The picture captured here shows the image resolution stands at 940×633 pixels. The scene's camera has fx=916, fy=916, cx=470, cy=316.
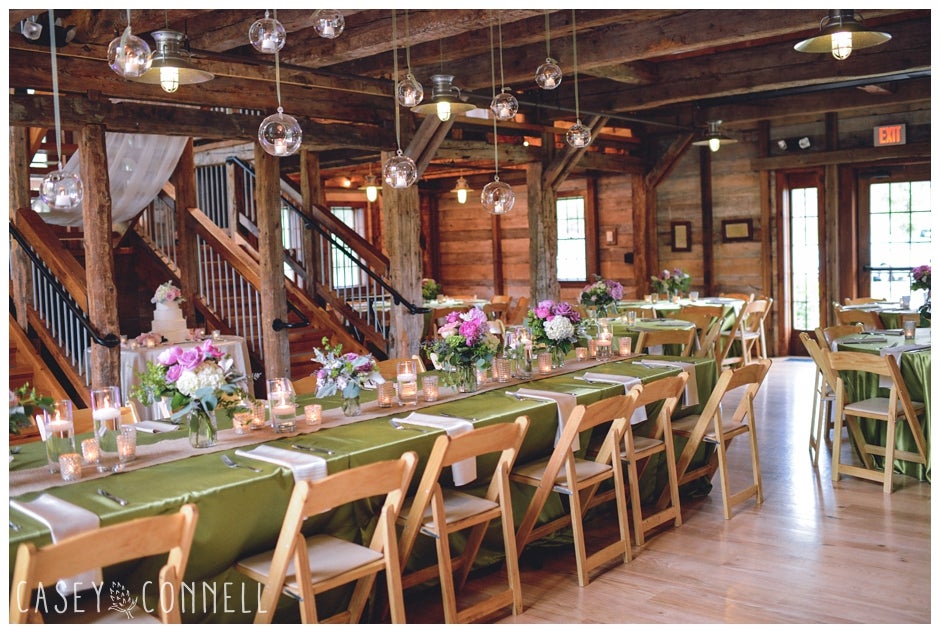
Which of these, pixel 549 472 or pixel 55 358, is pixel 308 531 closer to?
pixel 549 472

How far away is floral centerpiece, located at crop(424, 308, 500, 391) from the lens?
4605mm

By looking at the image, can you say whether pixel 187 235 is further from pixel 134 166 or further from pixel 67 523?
pixel 67 523

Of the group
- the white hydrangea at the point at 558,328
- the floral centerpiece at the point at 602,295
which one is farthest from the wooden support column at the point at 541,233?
the white hydrangea at the point at 558,328

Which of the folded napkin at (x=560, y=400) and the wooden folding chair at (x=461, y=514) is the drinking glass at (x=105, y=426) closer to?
the wooden folding chair at (x=461, y=514)

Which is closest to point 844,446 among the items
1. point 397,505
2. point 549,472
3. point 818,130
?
point 549,472

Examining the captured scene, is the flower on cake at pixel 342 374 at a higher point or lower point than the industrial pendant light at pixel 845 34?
lower

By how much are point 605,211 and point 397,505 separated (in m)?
10.5

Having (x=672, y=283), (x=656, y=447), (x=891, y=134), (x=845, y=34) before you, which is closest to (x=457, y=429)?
(x=656, y=447)

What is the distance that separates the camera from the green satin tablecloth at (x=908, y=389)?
5559mm

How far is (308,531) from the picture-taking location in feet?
11.4

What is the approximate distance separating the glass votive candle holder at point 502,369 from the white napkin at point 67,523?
255cm

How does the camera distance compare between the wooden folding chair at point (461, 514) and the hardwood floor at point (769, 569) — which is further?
the hardwood floor at point (769, 569)

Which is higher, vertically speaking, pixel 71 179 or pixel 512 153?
pixel 512 153

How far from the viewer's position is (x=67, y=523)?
2.69m
